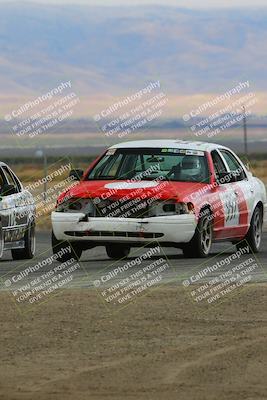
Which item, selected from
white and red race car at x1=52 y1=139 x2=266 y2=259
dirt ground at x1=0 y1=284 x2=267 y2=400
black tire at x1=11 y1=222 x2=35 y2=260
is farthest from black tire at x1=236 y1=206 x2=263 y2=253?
dirt ground at x1=0 y1=284 x2=267 y2=400

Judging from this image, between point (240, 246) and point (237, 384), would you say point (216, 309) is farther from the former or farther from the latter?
point (240, 246)

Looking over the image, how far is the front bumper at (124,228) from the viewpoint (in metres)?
18.7

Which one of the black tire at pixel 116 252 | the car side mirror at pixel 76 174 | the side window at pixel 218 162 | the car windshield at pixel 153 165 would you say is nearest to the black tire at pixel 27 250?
the black tire at pixel 116 252

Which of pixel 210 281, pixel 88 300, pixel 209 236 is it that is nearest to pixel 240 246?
pixel 209 236

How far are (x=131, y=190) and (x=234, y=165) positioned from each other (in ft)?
9.63

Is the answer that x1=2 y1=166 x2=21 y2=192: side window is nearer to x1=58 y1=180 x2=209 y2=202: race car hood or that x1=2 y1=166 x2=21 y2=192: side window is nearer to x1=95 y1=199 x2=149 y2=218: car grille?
x1=58 y1=180 x2=209 y2=202: race car hood

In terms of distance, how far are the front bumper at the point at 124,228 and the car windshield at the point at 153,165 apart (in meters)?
0.83

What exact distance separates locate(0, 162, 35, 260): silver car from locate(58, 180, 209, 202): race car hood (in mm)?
1157

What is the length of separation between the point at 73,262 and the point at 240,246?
3.17 m

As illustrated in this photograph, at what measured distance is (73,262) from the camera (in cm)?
1923

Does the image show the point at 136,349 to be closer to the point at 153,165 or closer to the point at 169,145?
the point at 153,165

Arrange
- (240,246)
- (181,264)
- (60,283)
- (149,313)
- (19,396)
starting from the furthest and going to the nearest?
(240,246), (181,264), (60,283), (149,313), (19,396)

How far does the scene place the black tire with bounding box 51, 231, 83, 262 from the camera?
1927 cm

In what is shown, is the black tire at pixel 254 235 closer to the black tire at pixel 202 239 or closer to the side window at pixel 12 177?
the black tire at pixel 202 239
